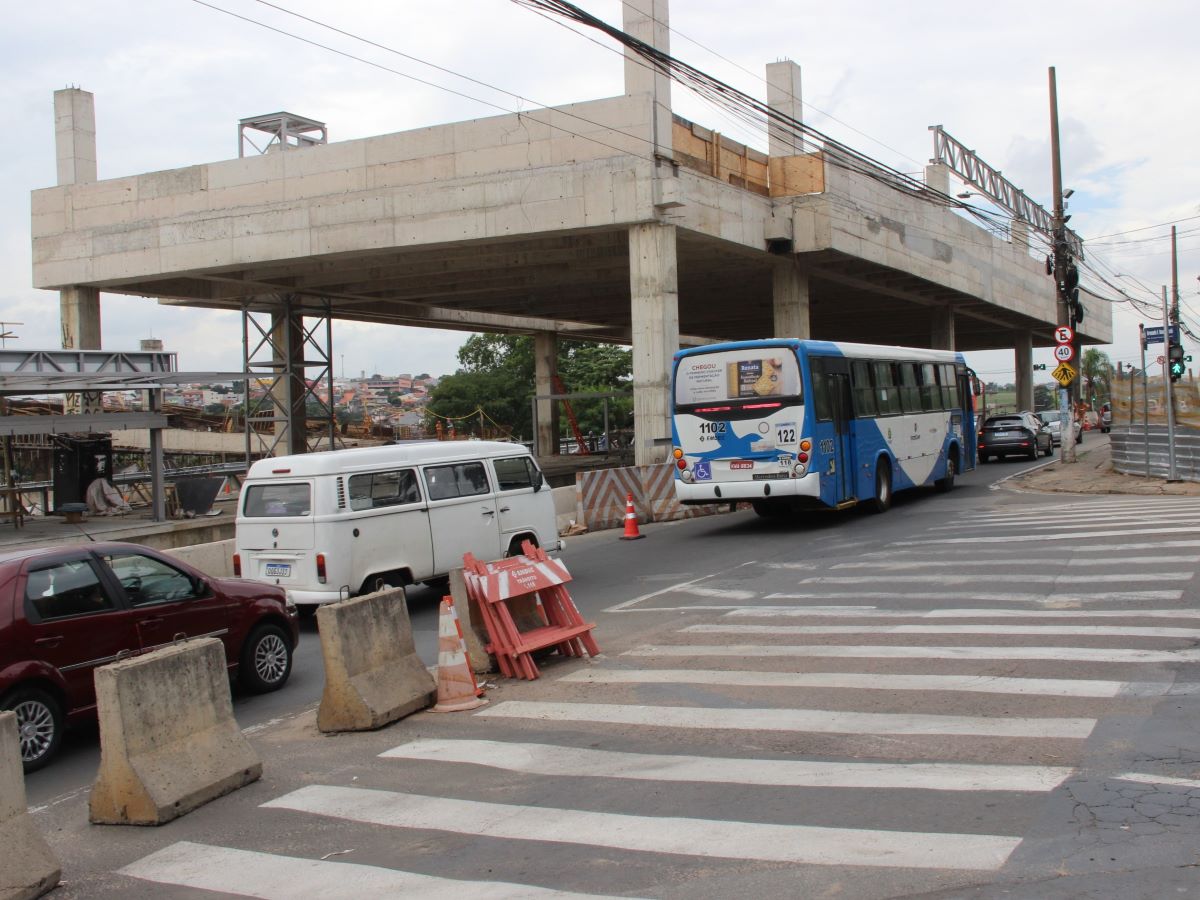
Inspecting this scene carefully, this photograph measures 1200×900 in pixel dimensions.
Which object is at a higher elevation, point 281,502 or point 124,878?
point 281,502

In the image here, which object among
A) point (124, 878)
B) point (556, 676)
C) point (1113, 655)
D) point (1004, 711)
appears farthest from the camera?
point (556, 676)

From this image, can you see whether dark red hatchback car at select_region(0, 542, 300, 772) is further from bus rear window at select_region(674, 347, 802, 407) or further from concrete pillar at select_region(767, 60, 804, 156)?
concrete pillar at select_region(767, 60, 804, 156)

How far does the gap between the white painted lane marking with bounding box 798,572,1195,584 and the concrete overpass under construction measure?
40.7ft

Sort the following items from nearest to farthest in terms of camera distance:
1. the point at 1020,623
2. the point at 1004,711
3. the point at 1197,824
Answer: the point at 1197,824 → the point at 1004,711 → the point at 1020,623

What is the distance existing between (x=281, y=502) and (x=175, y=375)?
14.3m

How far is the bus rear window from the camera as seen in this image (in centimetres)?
1834

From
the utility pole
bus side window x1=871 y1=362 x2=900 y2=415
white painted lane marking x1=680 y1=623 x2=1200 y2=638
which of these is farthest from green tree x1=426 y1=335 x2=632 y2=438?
white painted lane marking x1=680 y1=623 x2=1200 y2=638

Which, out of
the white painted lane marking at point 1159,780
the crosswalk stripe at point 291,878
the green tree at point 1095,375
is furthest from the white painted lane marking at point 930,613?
the green tree at point 1095,375

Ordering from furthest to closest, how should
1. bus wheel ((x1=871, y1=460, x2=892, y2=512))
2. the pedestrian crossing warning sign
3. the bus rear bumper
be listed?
the pedestrian crossing warning sign < bus wheel ((x1=871, y1=460, x2=892, y2=512)) < the bus rear bumper

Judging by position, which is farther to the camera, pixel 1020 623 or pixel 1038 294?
pixel 1038 294

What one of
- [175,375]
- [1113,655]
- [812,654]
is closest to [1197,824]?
[1113,655]

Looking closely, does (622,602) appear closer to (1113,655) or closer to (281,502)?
(281,502)

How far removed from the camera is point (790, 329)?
32.5 meters

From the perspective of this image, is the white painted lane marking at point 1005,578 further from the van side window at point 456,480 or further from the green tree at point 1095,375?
the green tree at point 1095,375
